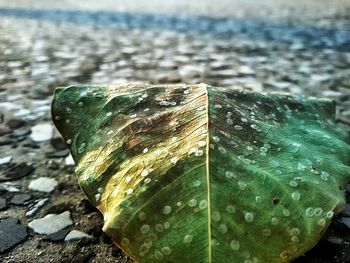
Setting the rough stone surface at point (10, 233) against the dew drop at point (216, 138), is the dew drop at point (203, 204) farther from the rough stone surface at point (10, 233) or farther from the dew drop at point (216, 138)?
the rough stone surface at point (10, 233)

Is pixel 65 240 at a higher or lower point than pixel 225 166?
lower

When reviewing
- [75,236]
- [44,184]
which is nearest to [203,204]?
[75,236]

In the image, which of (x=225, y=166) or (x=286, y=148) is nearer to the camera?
(x=225, y=166)

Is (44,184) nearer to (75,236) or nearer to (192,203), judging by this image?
(75,236)

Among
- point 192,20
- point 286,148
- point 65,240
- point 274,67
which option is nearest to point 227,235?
point 286,148

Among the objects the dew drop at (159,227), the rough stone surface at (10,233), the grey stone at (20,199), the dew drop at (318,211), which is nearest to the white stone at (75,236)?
the rough stone surface at (10,233)

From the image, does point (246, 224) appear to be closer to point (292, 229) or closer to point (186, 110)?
point (292, 229)

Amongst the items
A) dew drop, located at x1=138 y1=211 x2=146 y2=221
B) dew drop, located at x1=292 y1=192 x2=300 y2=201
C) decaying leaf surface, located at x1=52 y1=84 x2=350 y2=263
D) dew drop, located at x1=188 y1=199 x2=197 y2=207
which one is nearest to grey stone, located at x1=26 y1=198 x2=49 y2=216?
decaying leaf surface, located at x1=52 y1=84 x2=350 y2=263

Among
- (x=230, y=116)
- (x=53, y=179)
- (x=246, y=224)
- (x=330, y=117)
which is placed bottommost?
(x=53, y=179)
